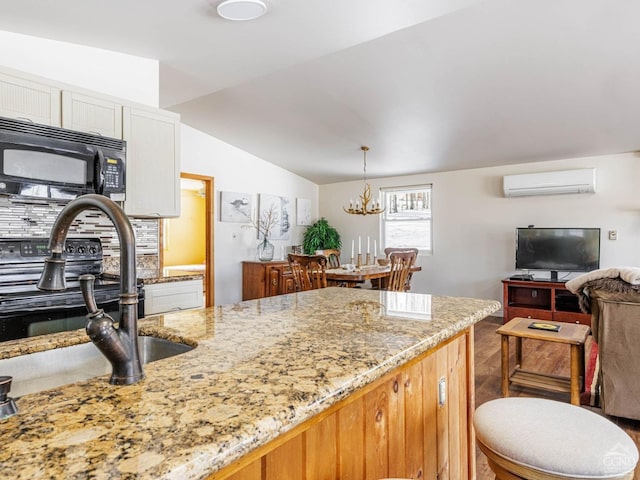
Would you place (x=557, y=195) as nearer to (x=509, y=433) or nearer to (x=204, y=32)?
(x=204, y=32)

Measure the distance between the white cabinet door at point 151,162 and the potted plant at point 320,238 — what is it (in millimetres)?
3859

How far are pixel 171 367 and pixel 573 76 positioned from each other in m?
3.94

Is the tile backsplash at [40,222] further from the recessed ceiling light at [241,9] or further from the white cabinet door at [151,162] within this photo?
the recessed ceiling light at [241,9]

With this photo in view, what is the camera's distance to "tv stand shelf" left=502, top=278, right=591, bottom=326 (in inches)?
197

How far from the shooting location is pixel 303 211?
7.37 meters

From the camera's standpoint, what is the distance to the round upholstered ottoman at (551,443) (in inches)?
39.4

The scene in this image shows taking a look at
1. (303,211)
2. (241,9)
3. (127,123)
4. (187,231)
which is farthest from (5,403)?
(187,231)

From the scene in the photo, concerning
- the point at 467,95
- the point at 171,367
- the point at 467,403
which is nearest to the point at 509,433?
the point at 467,403

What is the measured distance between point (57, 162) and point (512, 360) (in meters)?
3.91

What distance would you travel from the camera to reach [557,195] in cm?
540

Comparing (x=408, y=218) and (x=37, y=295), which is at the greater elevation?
(x=408, y=218)

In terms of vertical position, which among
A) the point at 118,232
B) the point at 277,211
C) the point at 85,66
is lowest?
the point at 118,232

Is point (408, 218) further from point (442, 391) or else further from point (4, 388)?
point (4, 388)

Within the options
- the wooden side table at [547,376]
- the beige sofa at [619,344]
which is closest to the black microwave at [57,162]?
Result: the wooden side table at [547,376]
